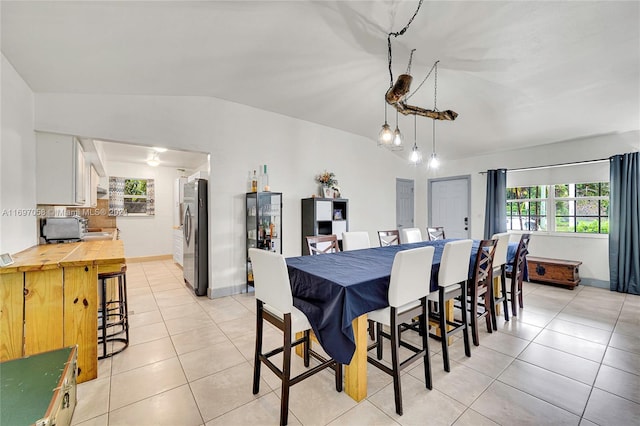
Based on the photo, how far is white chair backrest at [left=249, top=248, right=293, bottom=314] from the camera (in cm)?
166

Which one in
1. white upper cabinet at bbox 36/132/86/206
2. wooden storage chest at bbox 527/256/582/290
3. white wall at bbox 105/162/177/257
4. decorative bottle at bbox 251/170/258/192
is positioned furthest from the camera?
white wall at bbox 105/162/177/257

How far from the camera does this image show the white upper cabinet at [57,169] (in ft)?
9.11

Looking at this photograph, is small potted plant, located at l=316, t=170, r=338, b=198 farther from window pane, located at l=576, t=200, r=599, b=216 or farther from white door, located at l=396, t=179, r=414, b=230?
window pane, located at l=576, t=200, r=599, b=216

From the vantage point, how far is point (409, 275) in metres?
1.86

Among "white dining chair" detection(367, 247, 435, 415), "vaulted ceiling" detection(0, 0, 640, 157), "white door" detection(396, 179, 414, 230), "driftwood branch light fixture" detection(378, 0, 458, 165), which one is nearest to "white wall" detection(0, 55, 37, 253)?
"vaulted ceiling" detection(0, 0, 640, 157)

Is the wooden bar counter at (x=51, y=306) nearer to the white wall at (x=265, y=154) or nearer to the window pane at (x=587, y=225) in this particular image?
the white wall at (x=265, y=154)

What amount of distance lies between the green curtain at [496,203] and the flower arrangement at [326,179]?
3135mm

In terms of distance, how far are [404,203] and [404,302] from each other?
16.5 ft

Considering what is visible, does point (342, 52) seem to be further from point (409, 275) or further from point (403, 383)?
point (403, 383)

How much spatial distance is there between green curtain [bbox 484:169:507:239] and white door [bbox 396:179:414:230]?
5.50 feet

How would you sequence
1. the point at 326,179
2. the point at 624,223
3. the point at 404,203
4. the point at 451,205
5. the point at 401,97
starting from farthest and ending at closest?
the point at 404,203, the point at 451,205, the point at 326,179, the point at 624,223, the point at 401,97

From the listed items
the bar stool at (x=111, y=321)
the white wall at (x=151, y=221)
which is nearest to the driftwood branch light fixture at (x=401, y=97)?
the bar stool at (x=111, y=321)

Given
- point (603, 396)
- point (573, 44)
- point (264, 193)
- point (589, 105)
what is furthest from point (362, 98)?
point (603, 396)

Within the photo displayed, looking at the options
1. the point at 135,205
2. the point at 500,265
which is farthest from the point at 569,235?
the point at 135,205
